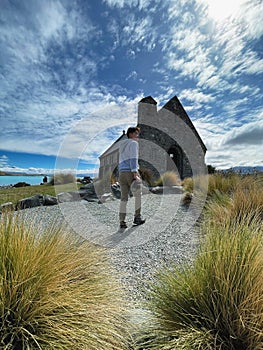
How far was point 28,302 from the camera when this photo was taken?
1.18m

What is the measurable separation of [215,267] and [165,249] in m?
1.99

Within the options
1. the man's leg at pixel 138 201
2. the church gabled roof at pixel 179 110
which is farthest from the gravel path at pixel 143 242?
the church gabled roof at pixel 179 110

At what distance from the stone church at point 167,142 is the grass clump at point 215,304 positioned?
48.0 ft

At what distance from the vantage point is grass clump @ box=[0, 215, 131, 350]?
1.11m

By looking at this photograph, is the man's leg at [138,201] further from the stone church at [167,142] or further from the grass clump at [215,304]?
the stone church at [167,142]

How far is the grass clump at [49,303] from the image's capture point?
3.66 ft

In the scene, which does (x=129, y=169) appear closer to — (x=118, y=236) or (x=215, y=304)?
(x=118, y=236)

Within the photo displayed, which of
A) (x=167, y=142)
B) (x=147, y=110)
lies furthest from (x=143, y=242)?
(x=167, y=142)

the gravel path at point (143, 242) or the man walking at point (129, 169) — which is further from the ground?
the man walking at point (129, 169)

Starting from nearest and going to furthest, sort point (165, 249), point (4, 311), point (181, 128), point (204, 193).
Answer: point (4, 311)
point (165, 249)
point (204, 193)
point (181, 128)

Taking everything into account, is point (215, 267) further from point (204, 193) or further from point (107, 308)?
point (204, 193)

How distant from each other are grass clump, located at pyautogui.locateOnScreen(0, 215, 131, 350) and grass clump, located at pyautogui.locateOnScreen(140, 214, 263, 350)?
0.29m

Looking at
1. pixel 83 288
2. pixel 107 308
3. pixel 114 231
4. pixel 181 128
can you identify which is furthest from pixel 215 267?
pixel 181 128

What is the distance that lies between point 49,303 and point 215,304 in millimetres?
1030
